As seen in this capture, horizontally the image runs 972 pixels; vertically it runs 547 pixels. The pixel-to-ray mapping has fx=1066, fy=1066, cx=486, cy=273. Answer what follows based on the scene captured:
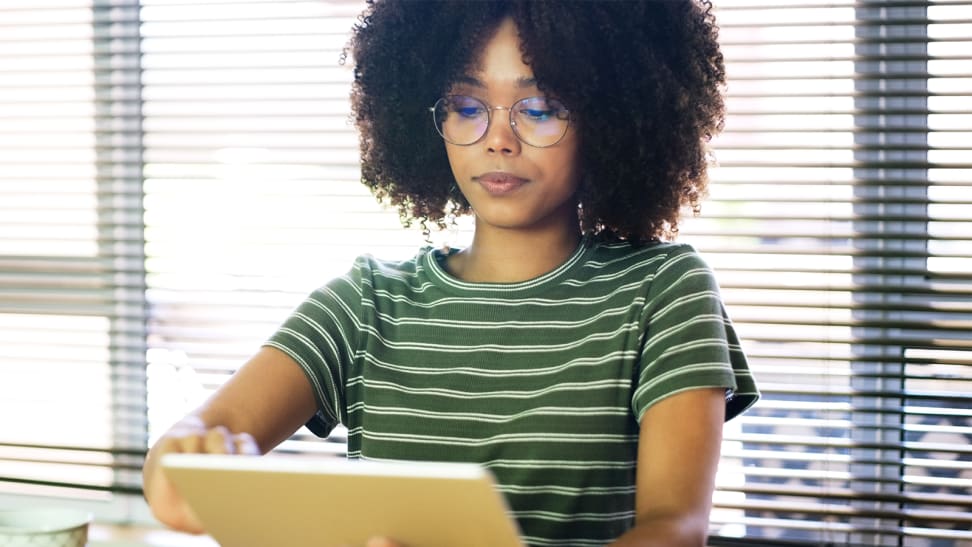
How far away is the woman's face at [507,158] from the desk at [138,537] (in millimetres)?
1039

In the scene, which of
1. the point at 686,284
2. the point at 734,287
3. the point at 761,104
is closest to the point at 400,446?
the point at 686,284

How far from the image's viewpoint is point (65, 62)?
2359 millimetres

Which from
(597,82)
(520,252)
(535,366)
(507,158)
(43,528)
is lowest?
(43,528)

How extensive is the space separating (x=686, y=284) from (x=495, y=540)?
538mm

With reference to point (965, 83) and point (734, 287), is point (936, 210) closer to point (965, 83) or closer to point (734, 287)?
point (965, 83)

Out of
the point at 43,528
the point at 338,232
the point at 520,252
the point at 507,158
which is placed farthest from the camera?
the point at 338,232

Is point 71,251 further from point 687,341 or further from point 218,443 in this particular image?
point 687,341

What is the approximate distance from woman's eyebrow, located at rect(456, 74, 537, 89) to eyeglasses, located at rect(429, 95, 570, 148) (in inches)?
0.7

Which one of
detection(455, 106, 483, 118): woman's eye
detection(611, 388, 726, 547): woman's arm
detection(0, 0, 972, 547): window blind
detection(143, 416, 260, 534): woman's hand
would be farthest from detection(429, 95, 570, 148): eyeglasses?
detection(0, 0, 972, 547): window blind

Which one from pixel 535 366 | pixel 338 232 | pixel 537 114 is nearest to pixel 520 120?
pixel 537 114

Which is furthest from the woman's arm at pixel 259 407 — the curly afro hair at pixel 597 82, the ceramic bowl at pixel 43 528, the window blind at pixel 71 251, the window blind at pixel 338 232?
the window blind at pixel 71 251

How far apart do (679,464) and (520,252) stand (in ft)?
1.24

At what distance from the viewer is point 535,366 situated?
1333 millimetres

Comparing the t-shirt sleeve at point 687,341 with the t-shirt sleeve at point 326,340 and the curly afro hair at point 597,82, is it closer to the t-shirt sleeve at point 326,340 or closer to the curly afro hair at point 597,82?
the curly afro hair at point 597,82
